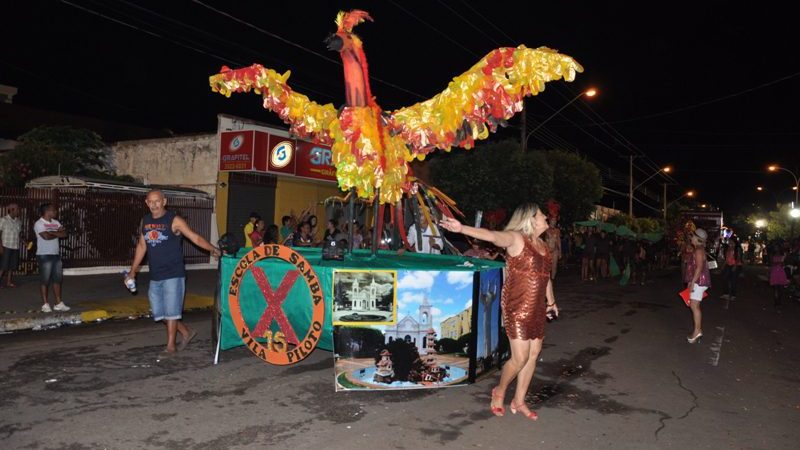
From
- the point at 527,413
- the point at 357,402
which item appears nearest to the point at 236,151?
the point at 357,402

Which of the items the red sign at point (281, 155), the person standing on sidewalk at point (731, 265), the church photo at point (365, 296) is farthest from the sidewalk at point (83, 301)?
the person standing on sidewalk at point (731, 265)

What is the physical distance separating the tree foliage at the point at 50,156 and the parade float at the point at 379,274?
44.5 ft

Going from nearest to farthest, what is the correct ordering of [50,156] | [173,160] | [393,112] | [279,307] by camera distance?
[279,307] → [393,112] → [50,156] → [173,160]

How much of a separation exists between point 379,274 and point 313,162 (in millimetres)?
15931

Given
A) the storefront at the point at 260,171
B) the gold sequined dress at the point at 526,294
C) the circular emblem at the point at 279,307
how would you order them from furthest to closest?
the storefront at the point at 260,171
the circular emblem at the point at 279,307
the gold sequined dress at the point at 526,294

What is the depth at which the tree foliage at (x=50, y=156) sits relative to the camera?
56.9ft

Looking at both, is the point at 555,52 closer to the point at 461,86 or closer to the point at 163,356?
the point at 461,86

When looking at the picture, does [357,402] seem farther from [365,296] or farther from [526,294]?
[526,294]

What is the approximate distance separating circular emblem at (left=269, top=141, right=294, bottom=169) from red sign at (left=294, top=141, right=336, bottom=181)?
582 millimetres

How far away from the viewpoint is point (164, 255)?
20.6 ft

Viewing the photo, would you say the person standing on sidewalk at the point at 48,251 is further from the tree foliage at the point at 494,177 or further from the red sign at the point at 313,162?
the tree foliage at the point at 494,177

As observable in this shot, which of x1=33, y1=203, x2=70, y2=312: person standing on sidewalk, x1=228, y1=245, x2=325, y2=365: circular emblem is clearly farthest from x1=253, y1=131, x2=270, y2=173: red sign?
x1=228, y1=245, x2=325, y2=365: circular emblem

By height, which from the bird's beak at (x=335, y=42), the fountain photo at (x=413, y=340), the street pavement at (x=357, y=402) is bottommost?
the street pavement at (x=357, y=402)

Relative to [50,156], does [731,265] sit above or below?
below
